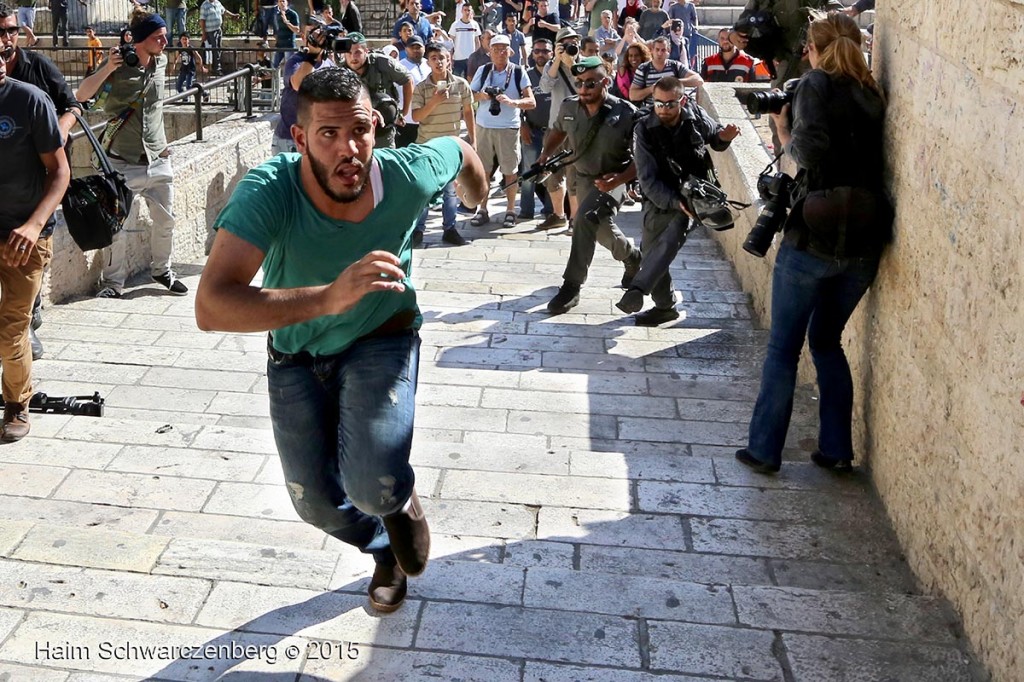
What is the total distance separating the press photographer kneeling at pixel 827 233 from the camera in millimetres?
5301

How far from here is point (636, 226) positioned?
12.5m

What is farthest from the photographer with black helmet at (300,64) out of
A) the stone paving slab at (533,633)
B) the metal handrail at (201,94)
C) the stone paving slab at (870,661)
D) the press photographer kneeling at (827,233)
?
the stone paving slab at (870,661)

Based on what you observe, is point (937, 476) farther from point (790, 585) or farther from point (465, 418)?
point (465, 418)

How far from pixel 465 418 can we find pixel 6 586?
2847mm

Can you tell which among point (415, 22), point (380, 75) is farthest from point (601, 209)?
Answer: point (415, 22)

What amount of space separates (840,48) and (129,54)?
16.3 ft

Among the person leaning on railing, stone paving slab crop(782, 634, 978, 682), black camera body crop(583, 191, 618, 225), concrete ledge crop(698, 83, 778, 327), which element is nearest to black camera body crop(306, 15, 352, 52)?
the person leaning on railing

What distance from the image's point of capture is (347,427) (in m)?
3.90

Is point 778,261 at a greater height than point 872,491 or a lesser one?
greater

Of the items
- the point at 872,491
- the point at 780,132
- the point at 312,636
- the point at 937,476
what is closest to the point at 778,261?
the point at 780,132

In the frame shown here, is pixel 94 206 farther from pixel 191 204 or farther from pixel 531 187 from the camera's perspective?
pixel 531 187

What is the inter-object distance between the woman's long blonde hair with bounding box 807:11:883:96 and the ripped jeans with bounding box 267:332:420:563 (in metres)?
2.48

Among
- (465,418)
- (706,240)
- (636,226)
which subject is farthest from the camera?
(636,226)

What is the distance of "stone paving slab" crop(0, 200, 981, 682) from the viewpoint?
12.7 feet
